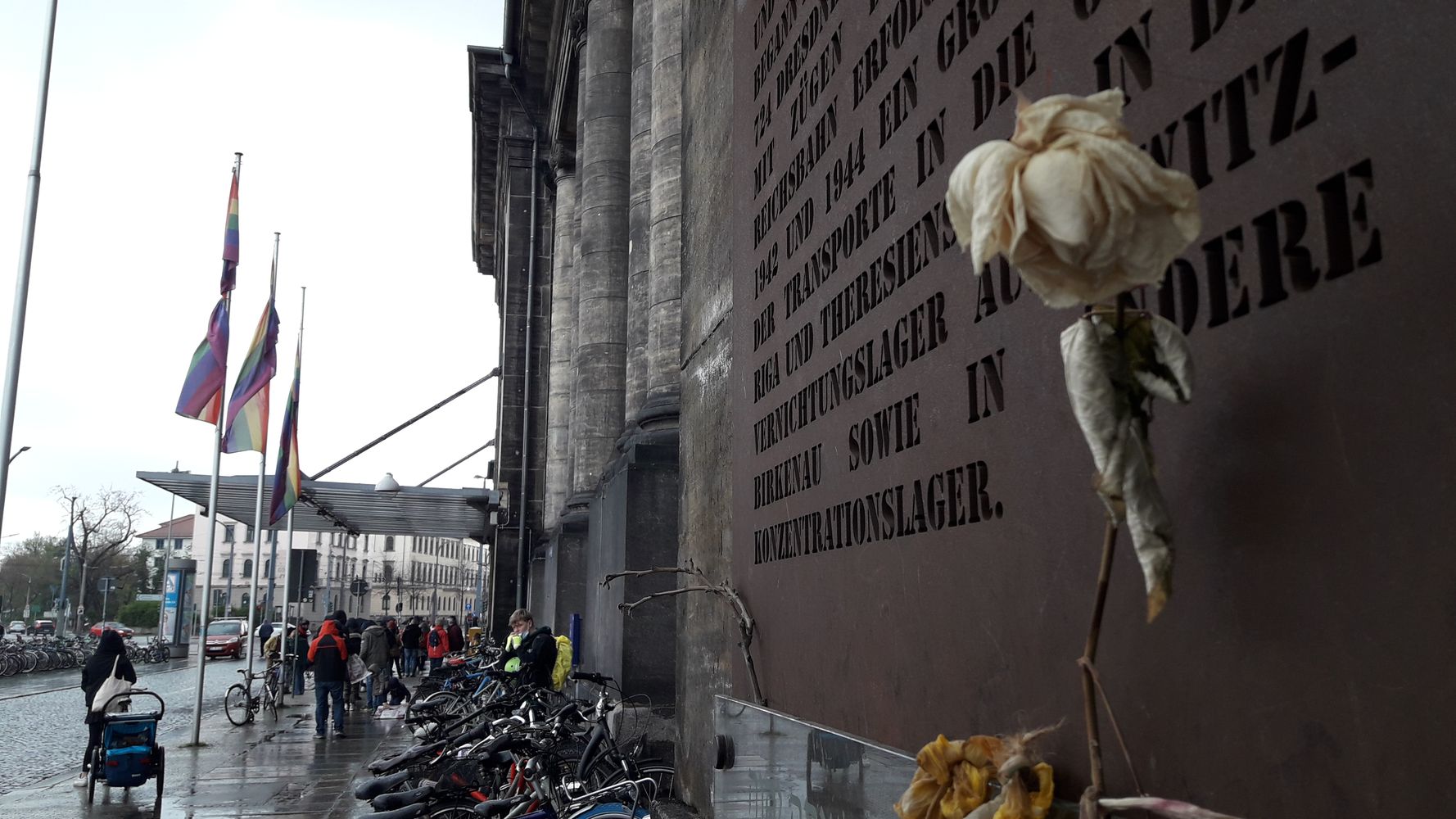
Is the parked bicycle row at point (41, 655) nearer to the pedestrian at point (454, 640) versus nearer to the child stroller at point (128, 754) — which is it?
the pedestrian at point (454, 640)

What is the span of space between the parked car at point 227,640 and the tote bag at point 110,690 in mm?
34914

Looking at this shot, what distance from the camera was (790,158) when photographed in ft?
13.7

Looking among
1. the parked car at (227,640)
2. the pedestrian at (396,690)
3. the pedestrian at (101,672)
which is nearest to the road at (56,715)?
the pedestrian at (101,672)

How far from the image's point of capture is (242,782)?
11859 millimetres

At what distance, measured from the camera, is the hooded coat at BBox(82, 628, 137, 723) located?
11578 millimetres

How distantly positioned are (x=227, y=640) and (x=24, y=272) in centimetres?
3860

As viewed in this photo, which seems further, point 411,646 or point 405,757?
point 411,646

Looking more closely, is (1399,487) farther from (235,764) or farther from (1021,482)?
(235,764)

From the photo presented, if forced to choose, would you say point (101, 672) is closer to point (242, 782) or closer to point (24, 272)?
point (242, 782)

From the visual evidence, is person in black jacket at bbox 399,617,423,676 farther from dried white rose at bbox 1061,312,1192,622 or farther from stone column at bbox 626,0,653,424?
dried white rose at bbox 1061,312,1192,622

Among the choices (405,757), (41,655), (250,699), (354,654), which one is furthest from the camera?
(41,655)

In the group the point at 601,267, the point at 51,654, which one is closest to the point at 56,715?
the point at 601,267

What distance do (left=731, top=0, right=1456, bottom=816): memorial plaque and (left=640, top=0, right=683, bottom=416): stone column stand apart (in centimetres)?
673

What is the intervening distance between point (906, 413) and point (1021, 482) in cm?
62
